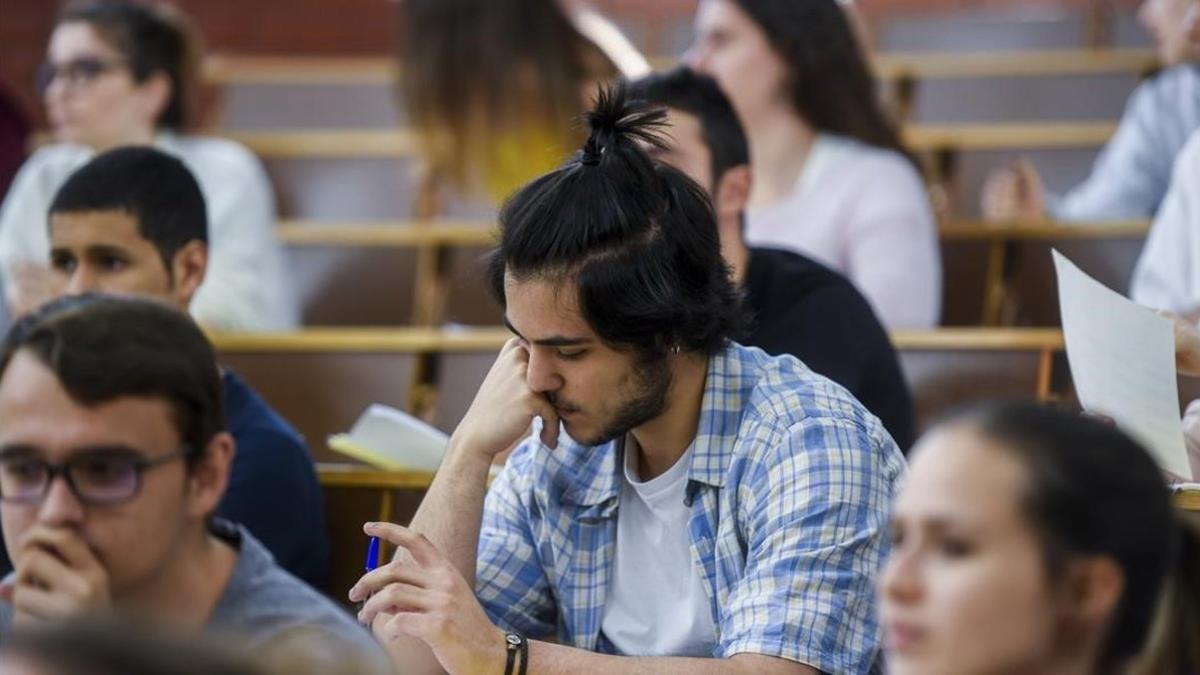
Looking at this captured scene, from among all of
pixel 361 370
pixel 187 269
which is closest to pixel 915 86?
pixel 361 370

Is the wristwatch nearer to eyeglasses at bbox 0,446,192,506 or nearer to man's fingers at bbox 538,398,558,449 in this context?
man's fingers at bbox 538,398,558,449

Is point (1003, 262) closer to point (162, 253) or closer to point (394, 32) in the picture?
point (162, 253)

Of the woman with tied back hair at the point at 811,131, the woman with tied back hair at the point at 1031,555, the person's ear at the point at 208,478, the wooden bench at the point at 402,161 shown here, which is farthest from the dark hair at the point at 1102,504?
the wooden bench at the point at 402,161

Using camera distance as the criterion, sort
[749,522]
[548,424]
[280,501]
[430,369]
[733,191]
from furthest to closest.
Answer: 1. [430,369]
2. [733,191]
3. [280,501]
4. [548,424]
5. [749,522]

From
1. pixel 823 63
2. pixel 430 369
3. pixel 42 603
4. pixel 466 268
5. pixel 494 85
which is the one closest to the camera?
pixel 42 603

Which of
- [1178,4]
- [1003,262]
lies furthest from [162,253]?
[1178,4]

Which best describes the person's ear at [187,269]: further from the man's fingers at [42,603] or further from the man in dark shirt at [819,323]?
the man's fingers at [42,603]

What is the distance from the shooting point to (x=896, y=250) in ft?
11.4

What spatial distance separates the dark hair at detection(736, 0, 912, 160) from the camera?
370 centimetres

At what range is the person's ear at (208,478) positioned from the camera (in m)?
1.71

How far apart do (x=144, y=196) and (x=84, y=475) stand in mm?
1182

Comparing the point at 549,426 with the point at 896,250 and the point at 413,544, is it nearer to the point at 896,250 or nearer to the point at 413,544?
the point at 413,544

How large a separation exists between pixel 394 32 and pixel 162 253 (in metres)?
3.50

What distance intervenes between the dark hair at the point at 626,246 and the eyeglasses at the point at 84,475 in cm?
52
